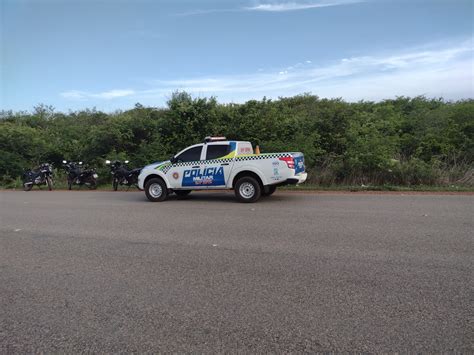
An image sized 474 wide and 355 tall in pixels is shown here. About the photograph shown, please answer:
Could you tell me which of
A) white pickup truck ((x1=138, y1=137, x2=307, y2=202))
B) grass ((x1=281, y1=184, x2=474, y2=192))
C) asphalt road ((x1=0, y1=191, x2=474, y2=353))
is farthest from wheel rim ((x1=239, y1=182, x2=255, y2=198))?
grass ((x1=281, y1=184, x2=474, y2=192))

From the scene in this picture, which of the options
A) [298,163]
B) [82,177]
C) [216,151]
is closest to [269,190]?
[298,163]

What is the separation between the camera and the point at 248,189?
457 inches

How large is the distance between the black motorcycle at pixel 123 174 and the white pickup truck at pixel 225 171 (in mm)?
4153

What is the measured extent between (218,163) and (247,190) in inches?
48.0

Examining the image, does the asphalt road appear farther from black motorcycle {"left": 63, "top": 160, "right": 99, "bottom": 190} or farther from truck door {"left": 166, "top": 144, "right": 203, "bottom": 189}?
black motorcycle {"left": 63, "top": 160, "right": 99, "bottom": 190}

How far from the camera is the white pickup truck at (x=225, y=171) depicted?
1126 cm

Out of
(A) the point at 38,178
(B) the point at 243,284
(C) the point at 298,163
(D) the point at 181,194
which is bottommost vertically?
(B) the point at 243,284

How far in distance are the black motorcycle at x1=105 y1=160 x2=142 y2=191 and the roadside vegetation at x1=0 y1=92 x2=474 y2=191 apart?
1.38 metres

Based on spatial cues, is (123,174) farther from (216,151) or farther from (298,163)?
(298,163)

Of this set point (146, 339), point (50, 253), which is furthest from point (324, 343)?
point (50, 253)

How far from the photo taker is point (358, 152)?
52.2ft

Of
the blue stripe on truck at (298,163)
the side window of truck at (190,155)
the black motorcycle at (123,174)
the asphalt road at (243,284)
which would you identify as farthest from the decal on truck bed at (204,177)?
the black motorcycle at (123,174)

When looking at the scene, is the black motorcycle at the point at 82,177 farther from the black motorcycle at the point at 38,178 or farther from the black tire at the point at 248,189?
the black tire at the point at 248,189

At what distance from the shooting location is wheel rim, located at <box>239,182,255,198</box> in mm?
11566
